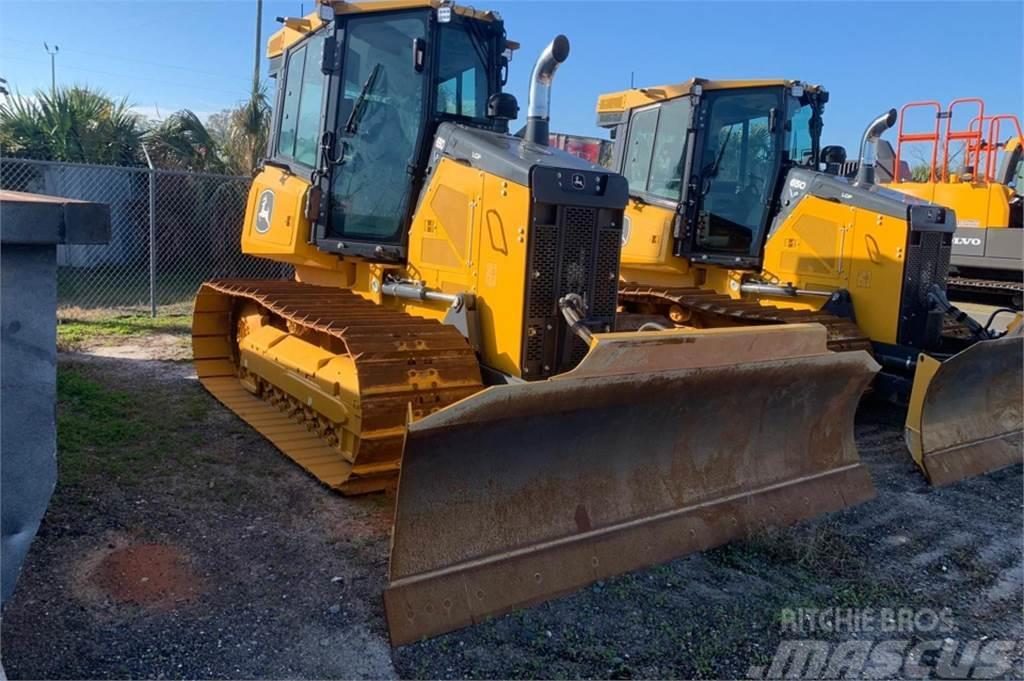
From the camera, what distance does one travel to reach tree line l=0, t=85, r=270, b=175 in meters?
15.0

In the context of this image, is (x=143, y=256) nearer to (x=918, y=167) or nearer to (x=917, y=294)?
(x=917, y=294)

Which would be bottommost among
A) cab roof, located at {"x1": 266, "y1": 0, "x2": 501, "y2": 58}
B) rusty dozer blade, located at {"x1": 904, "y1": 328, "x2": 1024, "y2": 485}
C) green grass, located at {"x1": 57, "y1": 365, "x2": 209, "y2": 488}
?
green grass, located at {"x1": 57, "y1": 365, "x2": 209, "y2": 488}

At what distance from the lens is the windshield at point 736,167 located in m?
8.03

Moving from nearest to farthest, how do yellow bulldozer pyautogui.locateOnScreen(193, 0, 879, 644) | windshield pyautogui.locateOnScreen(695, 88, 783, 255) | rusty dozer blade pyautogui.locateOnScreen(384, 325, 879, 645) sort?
rusty dozer blade pyautogui.locateOnScreen(384, 325, 879, 645)
yellow bulldozer pyautogui.locateOnScreen(193, 0, 879, 644)
windshield pyautogui.locateOnScreen(695, 88, 783, 255)

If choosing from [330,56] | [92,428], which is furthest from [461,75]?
[92,428]

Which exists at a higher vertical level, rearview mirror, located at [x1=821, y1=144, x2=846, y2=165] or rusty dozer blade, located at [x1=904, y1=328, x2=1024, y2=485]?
rearview mirror, located at [x1=821, y1=144, x2=846, y2=165]

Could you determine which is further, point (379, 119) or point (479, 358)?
point (379, 119)

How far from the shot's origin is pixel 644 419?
423 centimetres

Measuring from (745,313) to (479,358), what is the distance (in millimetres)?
2730

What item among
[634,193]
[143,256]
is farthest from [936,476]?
[143,256]

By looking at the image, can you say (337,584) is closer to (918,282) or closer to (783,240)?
(918,282)

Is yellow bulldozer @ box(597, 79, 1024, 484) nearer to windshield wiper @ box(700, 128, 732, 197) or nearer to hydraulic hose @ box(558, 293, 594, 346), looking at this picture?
windshield wiper @ box(700, 128, 732, 197)

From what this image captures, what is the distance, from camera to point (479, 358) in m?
5.05

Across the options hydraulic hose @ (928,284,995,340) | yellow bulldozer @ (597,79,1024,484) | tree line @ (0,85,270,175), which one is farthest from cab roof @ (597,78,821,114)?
tree line @ (0,85,270,175)
